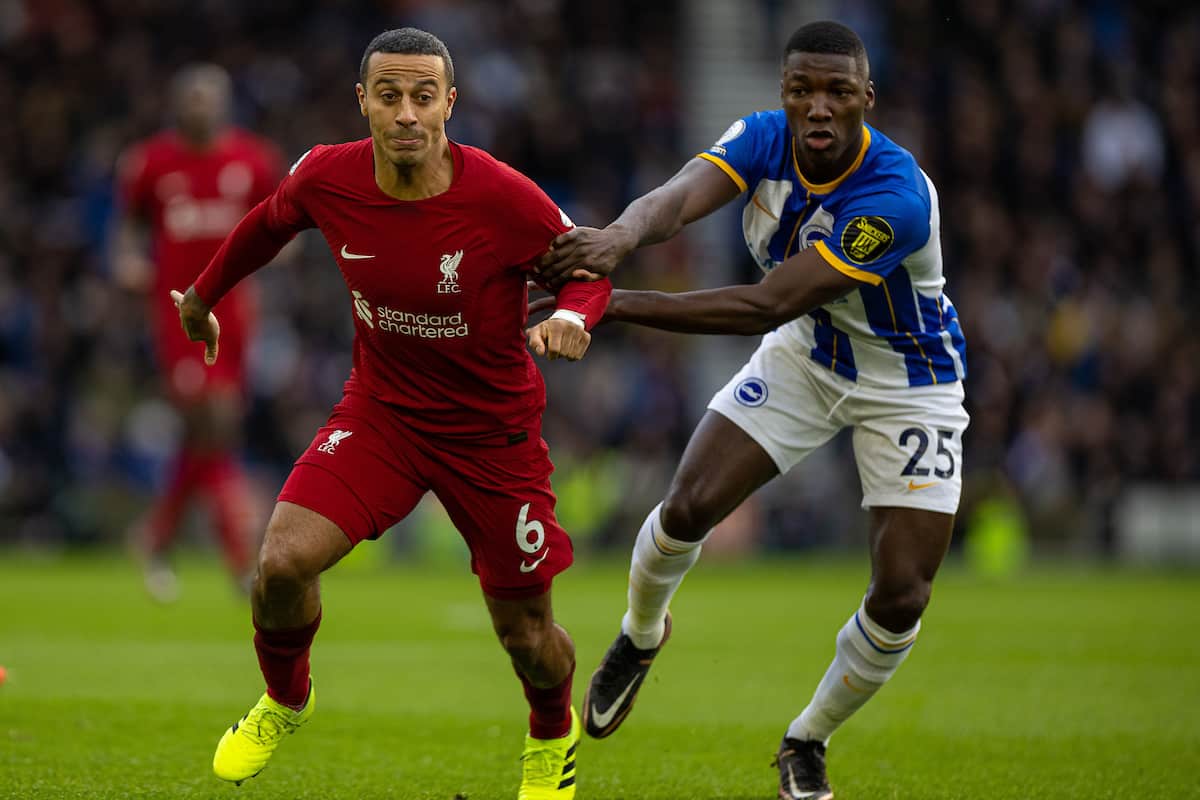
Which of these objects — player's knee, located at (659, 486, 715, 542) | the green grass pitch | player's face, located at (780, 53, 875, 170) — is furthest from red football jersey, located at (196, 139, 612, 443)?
the green grass pitch

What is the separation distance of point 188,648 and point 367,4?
14.4 meters

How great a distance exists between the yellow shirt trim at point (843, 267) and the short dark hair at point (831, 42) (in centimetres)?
65

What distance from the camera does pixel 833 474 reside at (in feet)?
64.5

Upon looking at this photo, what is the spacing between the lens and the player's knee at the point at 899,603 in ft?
19.5

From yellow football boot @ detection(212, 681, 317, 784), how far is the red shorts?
70cm

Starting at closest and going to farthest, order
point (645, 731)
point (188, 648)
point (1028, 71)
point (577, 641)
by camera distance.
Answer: point (645, 731) < point (188, 648) < point (577, 641) < point (1028, 71)

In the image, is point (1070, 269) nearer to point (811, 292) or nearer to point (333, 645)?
point (333, 645)

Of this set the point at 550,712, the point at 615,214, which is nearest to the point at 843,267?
the point at 550,712

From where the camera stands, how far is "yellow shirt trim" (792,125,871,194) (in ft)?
19.6

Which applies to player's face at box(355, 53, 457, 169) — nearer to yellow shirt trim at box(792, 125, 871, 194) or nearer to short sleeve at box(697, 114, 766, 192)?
short sleeve at box(697, 114, 766, 192)

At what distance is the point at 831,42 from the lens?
579 cm

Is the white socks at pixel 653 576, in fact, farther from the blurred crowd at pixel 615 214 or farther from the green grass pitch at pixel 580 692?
the blurred crowd at pixel 615 214

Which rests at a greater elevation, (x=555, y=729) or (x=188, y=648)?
(x=555, y=729)

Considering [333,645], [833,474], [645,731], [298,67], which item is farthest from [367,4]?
[645,731]
